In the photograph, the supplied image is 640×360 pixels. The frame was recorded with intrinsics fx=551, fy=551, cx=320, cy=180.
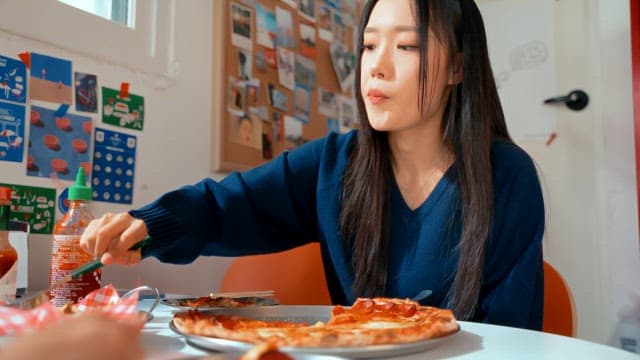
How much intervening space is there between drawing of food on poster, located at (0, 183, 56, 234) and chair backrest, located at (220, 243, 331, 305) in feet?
1.36

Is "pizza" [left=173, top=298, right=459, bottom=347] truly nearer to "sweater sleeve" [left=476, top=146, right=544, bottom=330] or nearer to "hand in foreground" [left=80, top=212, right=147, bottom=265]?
"hand in foreground" [left=80, top=212, right=147, bottom=265]

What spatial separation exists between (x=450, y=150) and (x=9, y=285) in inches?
29.2

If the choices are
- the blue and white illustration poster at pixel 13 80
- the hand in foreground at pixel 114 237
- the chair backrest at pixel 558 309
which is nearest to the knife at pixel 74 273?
the hand in foreground at pixel 114 237

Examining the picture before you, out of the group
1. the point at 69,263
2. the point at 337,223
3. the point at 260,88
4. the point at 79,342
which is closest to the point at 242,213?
the point at 337,223

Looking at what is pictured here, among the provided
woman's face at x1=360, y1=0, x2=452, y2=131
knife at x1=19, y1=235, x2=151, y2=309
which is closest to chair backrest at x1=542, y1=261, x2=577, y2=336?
woman's face at x1=360, y1=0, x2=452, y2=131

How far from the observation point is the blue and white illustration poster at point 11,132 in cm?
94

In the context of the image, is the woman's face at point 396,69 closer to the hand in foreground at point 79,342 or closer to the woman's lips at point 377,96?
the woman's lips at point 377,96

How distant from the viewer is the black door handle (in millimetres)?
1978

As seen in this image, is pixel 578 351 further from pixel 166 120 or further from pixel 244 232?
pixel 166 120

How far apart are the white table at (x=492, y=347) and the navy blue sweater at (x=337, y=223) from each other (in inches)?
10.6

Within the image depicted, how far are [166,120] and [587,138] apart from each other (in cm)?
148

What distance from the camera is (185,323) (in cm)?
50

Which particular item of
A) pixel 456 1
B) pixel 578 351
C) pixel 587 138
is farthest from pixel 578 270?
pixel 578 351

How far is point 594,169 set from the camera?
195cm
